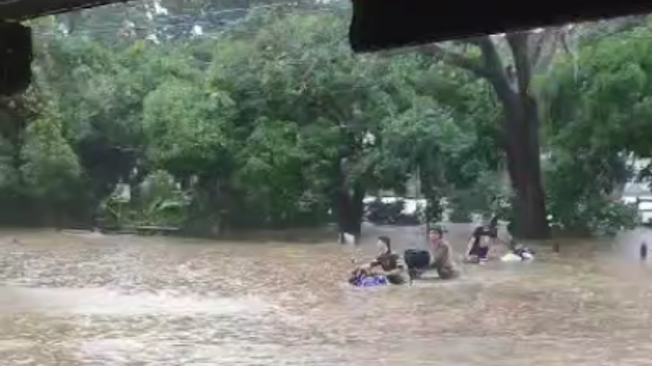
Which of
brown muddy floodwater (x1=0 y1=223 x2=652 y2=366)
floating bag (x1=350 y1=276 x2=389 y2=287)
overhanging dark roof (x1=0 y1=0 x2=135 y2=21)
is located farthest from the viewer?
floating bag (x1=350 y1=276 x2=389 y2=287)

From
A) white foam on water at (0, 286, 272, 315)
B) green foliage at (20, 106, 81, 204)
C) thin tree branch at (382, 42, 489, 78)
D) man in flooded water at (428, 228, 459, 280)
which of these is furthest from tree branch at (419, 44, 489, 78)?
green foliage at (20, 106, 81, 204)

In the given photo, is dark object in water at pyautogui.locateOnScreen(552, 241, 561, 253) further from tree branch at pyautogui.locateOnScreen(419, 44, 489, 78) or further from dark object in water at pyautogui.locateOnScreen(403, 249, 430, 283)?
tree branch at pyautogui.locateOnScreen(419, 44, 489, 78)

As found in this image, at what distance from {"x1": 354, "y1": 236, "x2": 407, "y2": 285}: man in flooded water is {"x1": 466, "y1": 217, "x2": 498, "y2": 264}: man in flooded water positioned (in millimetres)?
762

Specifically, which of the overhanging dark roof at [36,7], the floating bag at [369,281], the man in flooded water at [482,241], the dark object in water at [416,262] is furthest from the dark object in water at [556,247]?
the overhanging dark roof at [36,7]

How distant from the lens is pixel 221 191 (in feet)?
34.9

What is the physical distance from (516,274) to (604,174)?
161cm

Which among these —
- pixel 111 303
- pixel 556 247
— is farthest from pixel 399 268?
pixel 111 303

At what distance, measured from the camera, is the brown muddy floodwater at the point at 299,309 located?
5.86m

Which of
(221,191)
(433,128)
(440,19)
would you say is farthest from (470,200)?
(440,19)

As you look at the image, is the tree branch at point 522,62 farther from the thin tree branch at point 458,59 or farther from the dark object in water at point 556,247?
the dark object in water at point 556,247

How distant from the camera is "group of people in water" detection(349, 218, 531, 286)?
27.0ft

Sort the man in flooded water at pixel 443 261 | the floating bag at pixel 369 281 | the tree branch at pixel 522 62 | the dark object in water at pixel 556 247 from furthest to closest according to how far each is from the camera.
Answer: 1. the tree branch at pixel 522 62
2. the dark object in water at pixel 556 247
3. the man in flooded water at pixel 443 261
4. the floating bag at pixel 369 281

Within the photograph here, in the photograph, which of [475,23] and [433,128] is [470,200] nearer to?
[433,128]

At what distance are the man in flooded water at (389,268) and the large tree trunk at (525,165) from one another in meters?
1.78
